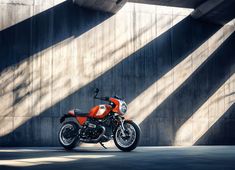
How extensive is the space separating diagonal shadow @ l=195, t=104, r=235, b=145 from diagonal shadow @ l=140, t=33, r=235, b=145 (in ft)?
2.52

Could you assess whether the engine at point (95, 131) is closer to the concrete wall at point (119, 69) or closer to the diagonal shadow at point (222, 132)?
the concrete wall at point (119, 69)

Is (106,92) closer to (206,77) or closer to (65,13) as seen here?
(65,13)

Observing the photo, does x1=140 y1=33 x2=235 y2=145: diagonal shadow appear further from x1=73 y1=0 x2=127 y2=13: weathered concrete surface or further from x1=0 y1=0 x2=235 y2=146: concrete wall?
x1=73 y1=0 x2=127 y2=13: weathered concrete surface

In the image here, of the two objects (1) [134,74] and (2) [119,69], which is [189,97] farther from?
(2) [119,69]

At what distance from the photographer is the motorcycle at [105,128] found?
287 inches

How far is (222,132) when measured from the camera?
10.3 meters

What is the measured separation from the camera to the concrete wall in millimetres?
9086

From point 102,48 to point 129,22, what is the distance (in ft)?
3.61

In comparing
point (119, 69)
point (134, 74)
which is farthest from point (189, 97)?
point (119, 69)

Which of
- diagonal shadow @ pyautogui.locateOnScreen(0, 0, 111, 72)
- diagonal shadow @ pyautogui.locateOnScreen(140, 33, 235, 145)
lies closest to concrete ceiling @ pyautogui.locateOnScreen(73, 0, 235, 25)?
diagonal shadow @ pyautogui.locateOnScreen(0, 0, 111, 72)

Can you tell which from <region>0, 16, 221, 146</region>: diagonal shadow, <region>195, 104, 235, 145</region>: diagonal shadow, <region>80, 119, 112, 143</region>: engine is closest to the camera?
<region>80, 119, 112, 143</region>: engine

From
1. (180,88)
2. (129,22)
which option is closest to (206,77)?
(180,88)

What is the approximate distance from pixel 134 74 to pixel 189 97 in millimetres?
1746

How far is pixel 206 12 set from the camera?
32.0 ft
